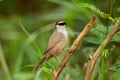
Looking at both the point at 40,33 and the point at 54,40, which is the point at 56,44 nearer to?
the point at 54,40

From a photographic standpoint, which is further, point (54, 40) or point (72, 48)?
point (54, 40)

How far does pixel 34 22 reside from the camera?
8039mm

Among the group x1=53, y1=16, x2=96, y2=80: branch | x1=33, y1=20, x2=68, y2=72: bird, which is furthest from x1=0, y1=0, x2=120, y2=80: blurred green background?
x1=53, y1=16, x2=96, y2=80: branch

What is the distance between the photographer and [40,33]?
7195mm

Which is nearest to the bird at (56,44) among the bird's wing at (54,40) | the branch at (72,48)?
the bird's wing at (54,40)

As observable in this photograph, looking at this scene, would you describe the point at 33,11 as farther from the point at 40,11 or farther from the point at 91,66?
the point at 91,66

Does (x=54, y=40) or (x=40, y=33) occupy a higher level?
(x=54, y=40)

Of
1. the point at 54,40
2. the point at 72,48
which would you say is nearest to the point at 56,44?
the point at 54,40

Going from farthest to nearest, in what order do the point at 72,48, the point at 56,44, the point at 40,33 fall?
the point at 40,33 < the point at 56,44 < the point at 72,48

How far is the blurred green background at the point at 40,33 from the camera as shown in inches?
185

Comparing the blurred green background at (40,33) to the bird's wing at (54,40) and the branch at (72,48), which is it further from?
the branch at (72,48)

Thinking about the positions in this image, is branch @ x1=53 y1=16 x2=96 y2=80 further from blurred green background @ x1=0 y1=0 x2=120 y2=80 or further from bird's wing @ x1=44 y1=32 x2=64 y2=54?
bird's wing @ x1=44 y1=32 x2=64 y2=54

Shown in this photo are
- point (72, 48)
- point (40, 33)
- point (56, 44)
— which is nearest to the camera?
point (72, 48)

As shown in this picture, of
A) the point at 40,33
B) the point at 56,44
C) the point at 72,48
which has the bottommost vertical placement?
the point at 40,33
